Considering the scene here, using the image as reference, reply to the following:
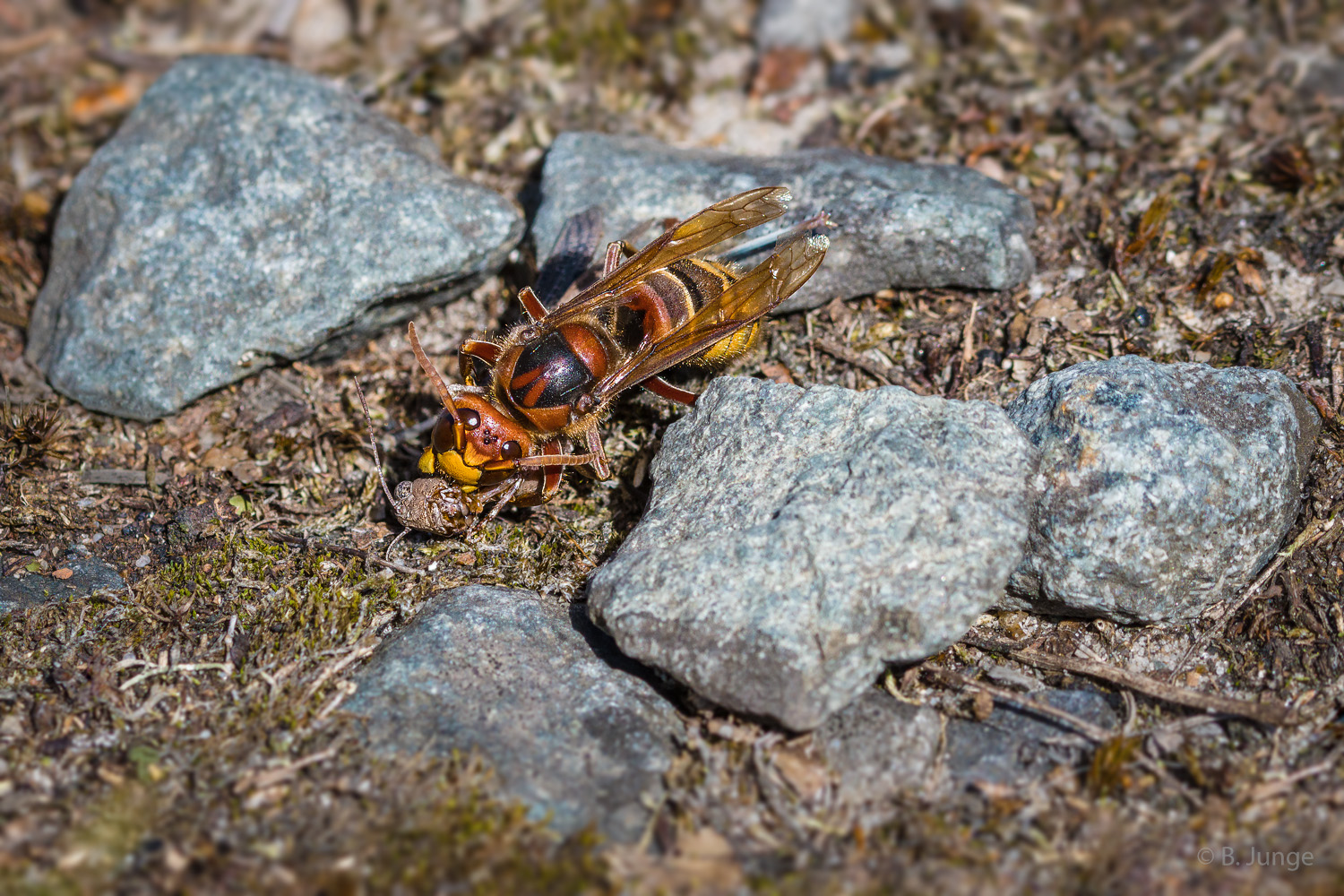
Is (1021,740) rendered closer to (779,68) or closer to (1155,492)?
(1155,492)

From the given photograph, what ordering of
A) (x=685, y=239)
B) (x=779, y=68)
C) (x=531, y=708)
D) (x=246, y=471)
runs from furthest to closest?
(x=779, y=68)
(x=246, y=471)
(x=685, y=239)
(x=531, y=708)

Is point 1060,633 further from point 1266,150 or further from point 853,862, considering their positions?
point 1266,150

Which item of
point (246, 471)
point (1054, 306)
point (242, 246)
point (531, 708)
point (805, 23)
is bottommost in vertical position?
point (531, 708)

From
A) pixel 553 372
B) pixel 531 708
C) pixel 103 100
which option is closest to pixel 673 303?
pixel 553 372

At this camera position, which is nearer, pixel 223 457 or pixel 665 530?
pixel 665 530

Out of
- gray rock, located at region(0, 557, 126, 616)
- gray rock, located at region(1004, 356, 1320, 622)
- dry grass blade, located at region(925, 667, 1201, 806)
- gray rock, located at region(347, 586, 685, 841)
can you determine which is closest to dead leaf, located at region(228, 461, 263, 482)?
gray rock, located at region(0, 557, 126, 616)

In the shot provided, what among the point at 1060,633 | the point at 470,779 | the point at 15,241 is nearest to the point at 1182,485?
the point at 1060,633

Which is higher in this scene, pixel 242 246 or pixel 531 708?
pixel 242 246
